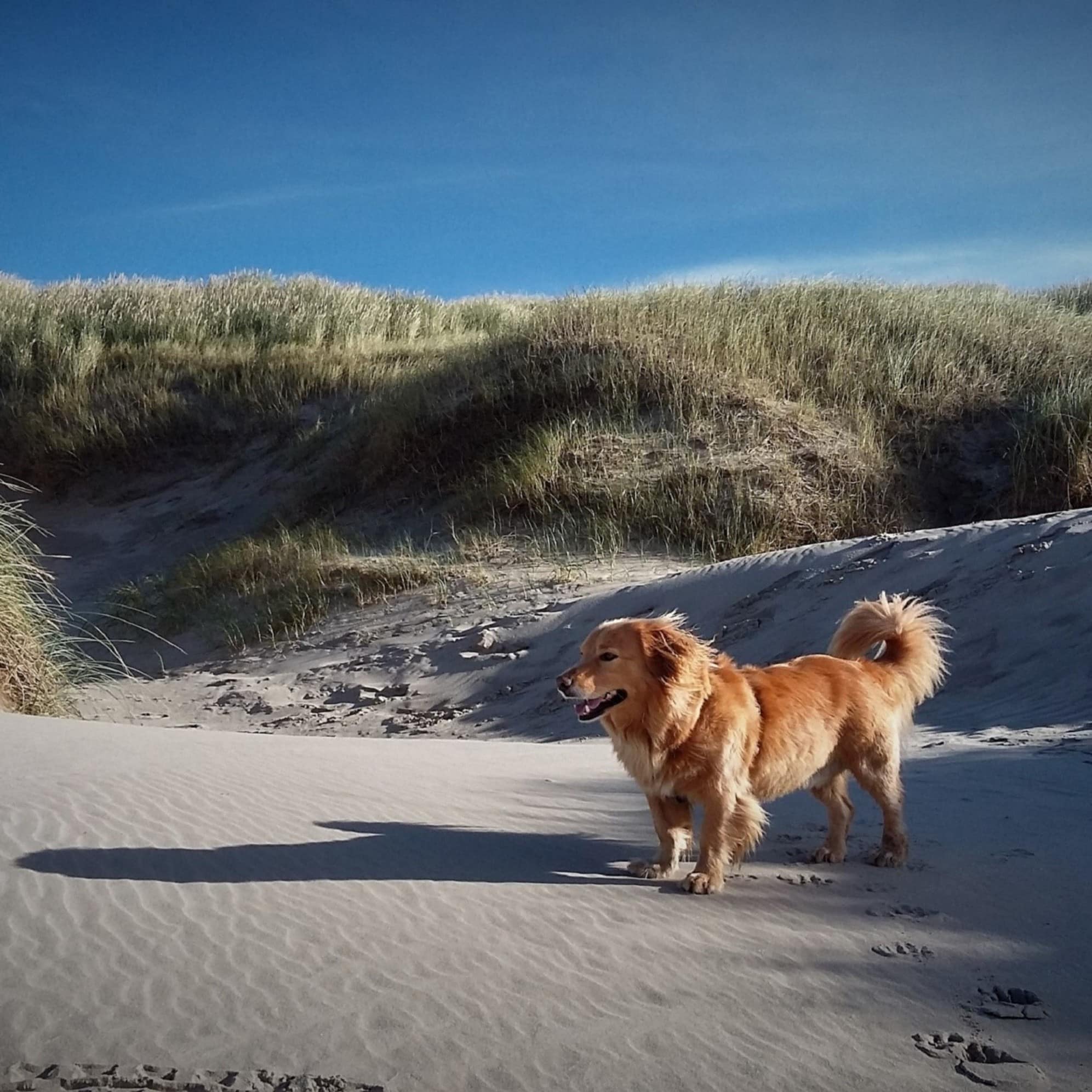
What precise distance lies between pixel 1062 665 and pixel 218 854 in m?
5.79

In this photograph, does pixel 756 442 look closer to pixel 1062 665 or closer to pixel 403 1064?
pixel 1062 665

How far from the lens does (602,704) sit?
4.32 meters

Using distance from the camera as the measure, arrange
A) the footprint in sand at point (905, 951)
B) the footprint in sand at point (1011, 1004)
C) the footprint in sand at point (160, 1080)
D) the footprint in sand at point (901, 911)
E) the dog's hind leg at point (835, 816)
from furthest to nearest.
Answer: the dog's hind leg at point (835, 816)
the footprint in sand at point (901, 911)
the footprint in sand at point (905, 951)
the footprint in sand at point (1011, 1004)
the footprint in sand at point (160, 1080)

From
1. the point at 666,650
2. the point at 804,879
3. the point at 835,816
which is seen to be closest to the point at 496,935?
the point at 666,650

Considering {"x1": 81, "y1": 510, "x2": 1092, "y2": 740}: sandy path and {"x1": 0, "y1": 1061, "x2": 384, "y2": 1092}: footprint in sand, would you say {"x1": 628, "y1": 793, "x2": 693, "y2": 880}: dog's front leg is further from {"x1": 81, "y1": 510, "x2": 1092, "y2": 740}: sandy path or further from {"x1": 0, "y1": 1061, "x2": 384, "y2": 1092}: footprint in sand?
{"x1": 81, "y1": 510, "x2": 1092, "y2": 740}: sandy path

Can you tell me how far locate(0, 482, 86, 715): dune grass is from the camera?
7.76 metres

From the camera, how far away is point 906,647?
198 inches

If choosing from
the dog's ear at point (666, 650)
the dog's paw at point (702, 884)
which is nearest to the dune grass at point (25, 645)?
the dog's ear at point (666, 650)

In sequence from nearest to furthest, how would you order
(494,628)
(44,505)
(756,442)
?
(494,628) → (756,442) → (44,505)

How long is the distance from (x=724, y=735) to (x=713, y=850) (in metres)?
0.42

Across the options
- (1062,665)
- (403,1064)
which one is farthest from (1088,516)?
(403,1064)

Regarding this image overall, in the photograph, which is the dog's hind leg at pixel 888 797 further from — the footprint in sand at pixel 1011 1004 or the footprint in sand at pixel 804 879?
the footprint in sand at pixel 1011 1004

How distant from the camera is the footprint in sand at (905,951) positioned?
3.51 m

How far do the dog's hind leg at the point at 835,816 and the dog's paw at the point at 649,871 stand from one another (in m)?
0.74
